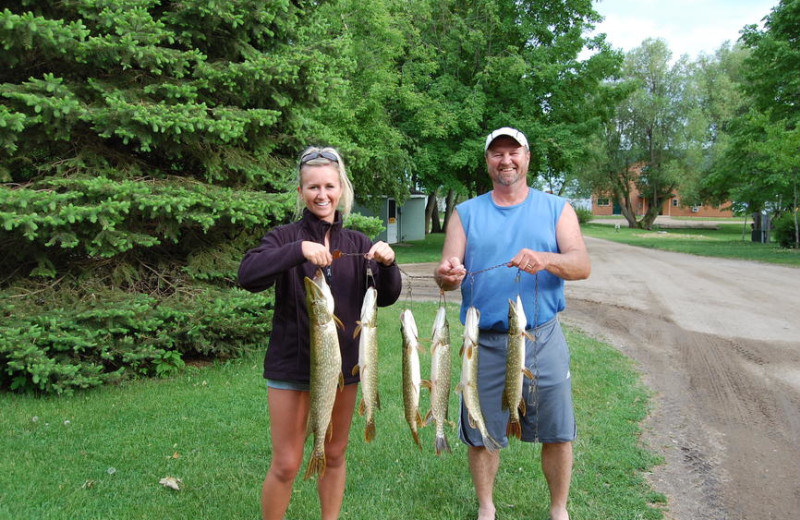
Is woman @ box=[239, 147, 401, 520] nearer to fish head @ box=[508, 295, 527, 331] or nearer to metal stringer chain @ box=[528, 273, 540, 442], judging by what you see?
fish head @ box=[508, 295, 527, 331]

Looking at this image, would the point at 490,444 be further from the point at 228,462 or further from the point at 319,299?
the point at 228,462

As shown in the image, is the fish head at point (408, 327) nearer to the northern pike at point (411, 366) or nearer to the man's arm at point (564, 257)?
the northern pike at point (411, 366)

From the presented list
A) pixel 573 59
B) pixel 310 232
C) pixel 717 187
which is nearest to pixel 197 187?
pixel 310 232

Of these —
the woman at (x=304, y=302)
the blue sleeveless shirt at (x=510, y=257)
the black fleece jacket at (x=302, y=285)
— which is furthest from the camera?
the blue sleeveless shirt at (x=510, y=257)

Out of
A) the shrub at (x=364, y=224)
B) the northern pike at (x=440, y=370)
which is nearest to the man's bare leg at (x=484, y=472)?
the northern pike at (x=440, y=370)

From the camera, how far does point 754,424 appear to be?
19.6 ft

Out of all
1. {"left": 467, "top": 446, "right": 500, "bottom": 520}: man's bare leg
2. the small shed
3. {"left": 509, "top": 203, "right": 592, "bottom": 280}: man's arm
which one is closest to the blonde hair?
{"left": 509, "top": 203, "right": 592, "bottom": 280}: man's arm

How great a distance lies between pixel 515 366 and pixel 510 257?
68 cm

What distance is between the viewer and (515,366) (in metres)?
3.26

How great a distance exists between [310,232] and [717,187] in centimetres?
3889

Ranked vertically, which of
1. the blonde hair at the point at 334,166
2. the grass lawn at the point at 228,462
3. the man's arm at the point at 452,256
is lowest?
the grass lawn at the point at 228,462

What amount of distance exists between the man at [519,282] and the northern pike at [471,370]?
0.30 metres

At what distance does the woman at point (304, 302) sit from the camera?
3.12 metres

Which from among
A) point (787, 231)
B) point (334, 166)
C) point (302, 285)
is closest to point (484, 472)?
point (302, 285)
